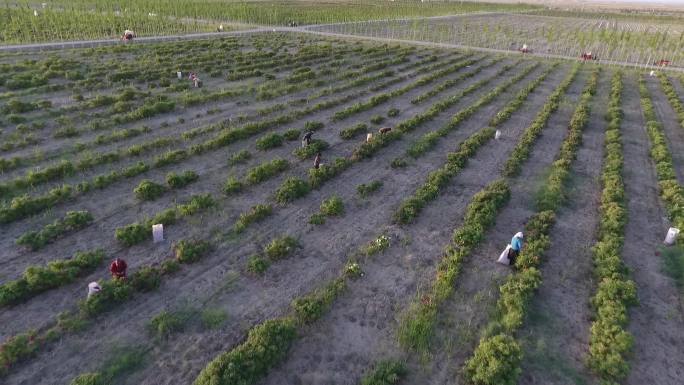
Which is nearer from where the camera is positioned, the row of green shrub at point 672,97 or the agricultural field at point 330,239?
the agricultural field at point 330,239

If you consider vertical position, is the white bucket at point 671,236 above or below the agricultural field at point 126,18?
below

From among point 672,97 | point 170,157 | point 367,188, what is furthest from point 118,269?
point 672,97

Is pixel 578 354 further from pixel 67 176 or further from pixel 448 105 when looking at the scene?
pixel 448 105

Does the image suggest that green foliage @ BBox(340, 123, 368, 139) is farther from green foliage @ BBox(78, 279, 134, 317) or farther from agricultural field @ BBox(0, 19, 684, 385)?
green foliage @ BBox(78, 279, 134, 317)

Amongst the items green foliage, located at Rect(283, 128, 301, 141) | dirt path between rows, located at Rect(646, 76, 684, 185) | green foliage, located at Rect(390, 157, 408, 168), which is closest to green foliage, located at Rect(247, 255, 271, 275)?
Result: green foliage, located at Rect(390, 157, 408, 168)

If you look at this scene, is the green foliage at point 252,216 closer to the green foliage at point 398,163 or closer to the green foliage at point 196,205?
the green foliage at point 196,205

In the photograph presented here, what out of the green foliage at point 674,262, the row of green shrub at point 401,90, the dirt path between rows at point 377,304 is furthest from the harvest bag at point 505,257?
the row of green shrub at point 401,90

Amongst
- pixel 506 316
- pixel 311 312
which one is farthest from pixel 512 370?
pixel 311 312
